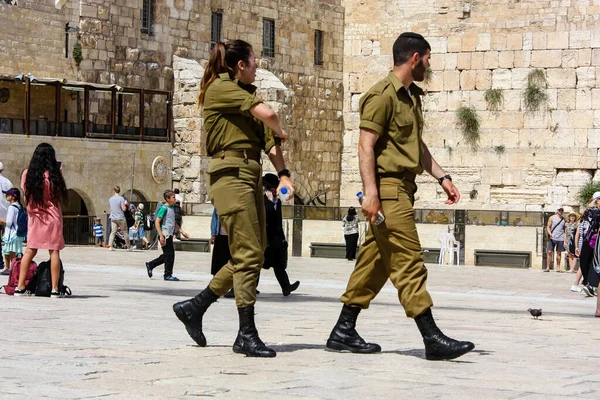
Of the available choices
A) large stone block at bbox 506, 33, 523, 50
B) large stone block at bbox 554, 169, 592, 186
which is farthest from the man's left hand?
large stone block at bbox 506, 33, 523, 50

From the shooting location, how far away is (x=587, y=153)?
31.0 m

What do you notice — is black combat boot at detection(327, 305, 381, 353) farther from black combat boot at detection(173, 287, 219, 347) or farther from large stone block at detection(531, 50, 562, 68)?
large stone block at detection(531, 50, 562, 68)

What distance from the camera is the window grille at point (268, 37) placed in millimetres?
32906

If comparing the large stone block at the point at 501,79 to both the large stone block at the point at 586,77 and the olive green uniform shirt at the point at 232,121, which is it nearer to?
the large stone block at the point at 586,77

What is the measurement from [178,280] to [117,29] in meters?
13.9

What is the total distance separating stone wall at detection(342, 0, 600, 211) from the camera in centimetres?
3097

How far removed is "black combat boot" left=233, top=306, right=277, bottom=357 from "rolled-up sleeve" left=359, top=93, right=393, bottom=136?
3.96ft

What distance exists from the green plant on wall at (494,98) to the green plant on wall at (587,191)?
9.41 feet

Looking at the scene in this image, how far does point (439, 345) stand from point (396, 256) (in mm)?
552

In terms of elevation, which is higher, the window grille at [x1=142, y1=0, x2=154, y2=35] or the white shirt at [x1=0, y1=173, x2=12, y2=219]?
the window grille at [x1=142, y1=0, x2=154, y2=35]

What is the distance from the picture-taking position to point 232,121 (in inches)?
289

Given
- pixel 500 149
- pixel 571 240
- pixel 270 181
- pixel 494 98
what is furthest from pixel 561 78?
pixel 270 181

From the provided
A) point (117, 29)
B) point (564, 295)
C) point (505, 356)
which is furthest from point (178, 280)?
point (117, 29)

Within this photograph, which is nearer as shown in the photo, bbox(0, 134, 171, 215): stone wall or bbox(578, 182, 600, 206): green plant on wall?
bbox(0, 134, 171, 215): stone wall
